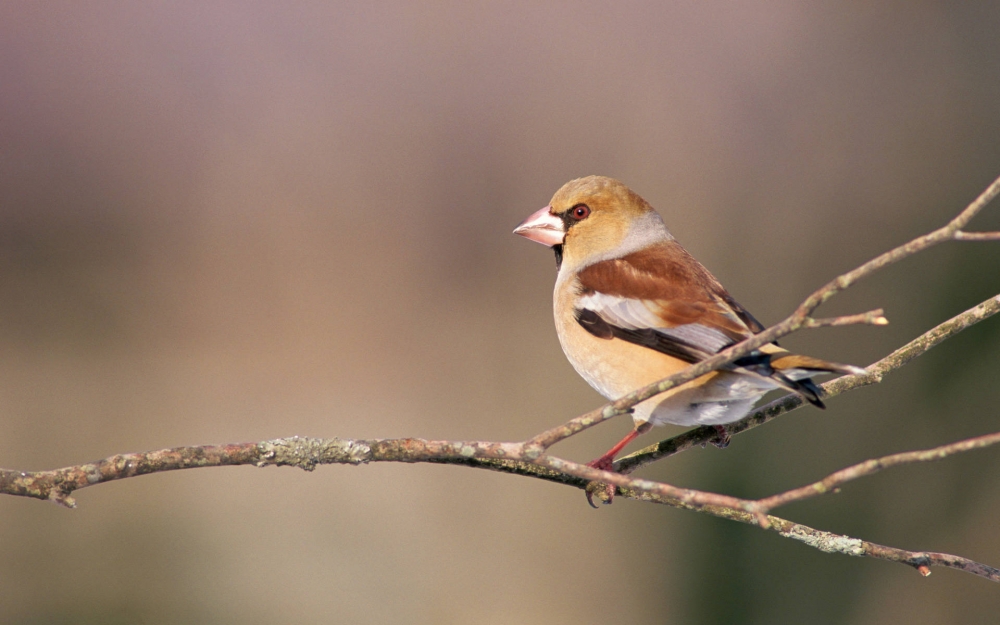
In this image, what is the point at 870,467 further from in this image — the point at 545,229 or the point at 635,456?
the point at 545,229

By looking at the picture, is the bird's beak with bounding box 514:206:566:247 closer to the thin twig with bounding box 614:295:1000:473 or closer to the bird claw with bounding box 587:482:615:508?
the thin twig with bounding box 614:295:1000:473

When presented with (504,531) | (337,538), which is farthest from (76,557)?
(504,531)

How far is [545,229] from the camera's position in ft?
10.3

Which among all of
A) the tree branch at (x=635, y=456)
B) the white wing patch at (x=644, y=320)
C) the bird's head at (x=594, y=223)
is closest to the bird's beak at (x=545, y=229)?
the bird's head at (x=594, y=223)

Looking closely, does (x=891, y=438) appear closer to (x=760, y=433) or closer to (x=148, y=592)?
(x=760, y=433)

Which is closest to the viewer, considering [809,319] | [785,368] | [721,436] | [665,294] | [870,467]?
[870,467]

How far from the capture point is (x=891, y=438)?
20.3 feet

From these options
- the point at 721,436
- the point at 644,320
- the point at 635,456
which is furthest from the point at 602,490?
the point at 644,320

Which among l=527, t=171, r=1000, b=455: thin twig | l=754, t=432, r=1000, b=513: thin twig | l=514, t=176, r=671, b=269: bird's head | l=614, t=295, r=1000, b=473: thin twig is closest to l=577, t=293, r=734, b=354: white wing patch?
l=614, t=295, r=1000, b=473: thin twig

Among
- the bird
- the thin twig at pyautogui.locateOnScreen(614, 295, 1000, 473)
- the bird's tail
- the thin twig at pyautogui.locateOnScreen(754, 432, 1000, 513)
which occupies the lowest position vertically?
the thin twig at pyautogui.locateOnScreen(754, 432, 1000, 513)

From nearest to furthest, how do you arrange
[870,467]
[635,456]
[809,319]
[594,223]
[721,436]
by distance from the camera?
[870,467]
[809,319]
[635,456]
[721,436]
[594,223]

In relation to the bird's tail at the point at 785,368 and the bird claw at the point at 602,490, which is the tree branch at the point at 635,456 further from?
the bird's tail at the point at 785,368

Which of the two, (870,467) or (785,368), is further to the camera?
(785,368)

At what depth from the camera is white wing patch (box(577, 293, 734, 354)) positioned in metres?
2.37
